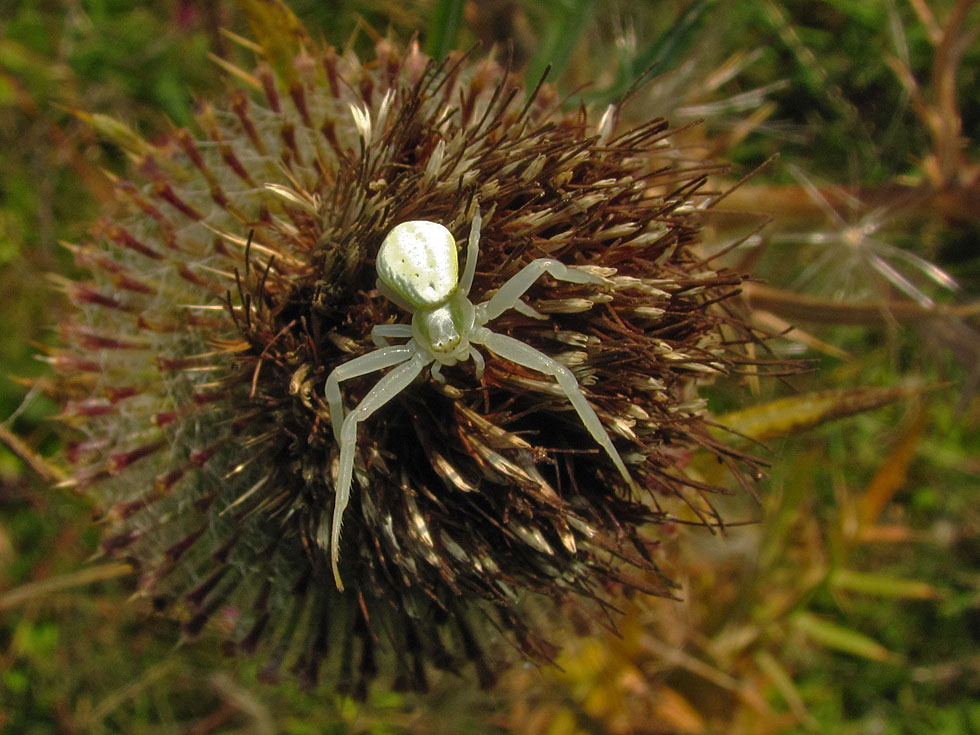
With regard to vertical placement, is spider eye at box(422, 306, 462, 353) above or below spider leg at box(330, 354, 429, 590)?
above

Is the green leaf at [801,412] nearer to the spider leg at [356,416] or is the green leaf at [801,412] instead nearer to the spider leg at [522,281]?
the spider leg at [522,281]

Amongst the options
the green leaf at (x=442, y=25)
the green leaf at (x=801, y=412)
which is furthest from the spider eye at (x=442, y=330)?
the green leaf at (x=442, y=25)

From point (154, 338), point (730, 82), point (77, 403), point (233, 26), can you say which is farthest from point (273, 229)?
point (730, 82)

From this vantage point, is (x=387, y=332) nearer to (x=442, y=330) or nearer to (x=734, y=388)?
(x=442, y=330)

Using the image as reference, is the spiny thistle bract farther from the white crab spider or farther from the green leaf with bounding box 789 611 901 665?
the green leaf with bounding box 789 611 901 665

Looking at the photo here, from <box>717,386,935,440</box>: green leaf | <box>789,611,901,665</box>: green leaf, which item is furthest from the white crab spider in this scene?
<box>789,611,901,665</box>: green leaf

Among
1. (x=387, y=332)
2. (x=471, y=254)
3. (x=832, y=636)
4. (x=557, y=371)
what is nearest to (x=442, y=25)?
(x=471, y=254)

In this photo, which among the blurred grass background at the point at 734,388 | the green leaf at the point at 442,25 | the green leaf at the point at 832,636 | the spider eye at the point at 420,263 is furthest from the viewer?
the green leaf at the point at 832,636

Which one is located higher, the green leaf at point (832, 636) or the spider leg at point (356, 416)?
the spider leg at point (356, 416)
